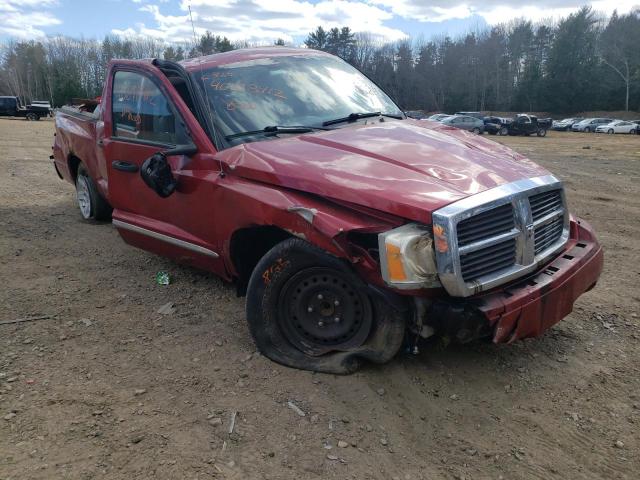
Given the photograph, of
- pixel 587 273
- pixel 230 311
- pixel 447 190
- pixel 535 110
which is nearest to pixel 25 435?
pixel 230 311

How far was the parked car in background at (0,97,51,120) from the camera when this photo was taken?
144ft

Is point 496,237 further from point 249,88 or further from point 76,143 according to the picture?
point 76,143

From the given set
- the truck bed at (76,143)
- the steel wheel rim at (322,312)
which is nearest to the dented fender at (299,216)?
the steel wheel rim at (322,312)

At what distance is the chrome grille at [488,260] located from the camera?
271 cm

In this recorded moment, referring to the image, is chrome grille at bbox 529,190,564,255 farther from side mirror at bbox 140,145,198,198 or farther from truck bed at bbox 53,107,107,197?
truck bed at bbox 53,107,107,197

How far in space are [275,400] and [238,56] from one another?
110 inches

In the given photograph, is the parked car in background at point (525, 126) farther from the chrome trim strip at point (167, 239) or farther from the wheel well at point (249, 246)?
the wheel well at point (249, 246)

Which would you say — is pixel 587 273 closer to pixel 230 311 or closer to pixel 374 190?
pixel 374 190

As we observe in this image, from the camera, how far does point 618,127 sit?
139 ft

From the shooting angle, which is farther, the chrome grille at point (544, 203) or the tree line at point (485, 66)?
the tree line at point (485, 66)

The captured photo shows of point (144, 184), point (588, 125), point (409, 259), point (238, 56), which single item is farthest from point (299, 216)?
point (588, 125)

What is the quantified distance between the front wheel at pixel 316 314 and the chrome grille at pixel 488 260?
0.44 meters

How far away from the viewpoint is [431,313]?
2.77 meters

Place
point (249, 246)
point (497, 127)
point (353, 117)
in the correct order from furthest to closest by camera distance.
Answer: point (497, 127), point (353, 117), point (249, 246)
